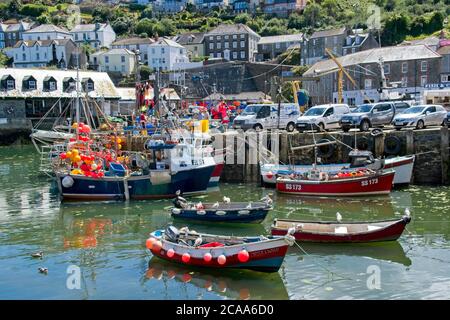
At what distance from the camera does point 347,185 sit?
25.3 metres

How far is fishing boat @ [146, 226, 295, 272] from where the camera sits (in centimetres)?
1467

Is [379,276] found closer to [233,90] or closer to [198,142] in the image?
[198,142]

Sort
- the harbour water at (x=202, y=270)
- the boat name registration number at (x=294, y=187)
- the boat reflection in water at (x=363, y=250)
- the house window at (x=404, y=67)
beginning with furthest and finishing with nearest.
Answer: the house window at (x=404, y=67) < the boat name registration number at (x=294, y=187) < the boat reflection in water at (x=363, y=250) < the harbour water at (x=202, y=270)

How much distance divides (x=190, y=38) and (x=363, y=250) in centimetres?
9512

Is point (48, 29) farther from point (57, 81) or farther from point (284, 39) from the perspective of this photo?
point (57, 81)

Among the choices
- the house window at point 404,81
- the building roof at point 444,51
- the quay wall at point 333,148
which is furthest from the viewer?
the building roof at point 444,51

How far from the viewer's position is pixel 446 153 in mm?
26891

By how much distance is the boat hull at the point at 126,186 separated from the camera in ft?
86.2

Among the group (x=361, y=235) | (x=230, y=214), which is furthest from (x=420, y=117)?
(x=230, y=214)

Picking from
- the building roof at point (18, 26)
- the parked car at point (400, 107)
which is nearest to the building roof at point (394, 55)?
the parked car at point (400, 107)

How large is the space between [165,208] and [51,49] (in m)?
79.7

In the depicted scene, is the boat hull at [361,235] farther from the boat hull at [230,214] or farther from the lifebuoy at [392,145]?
the lifebuoy at [392,145]

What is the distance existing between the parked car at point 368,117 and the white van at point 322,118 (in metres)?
1.02

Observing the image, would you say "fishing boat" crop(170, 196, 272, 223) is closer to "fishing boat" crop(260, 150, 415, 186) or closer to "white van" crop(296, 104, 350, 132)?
"fishing boat" crop(260, 150, 415, 186)
